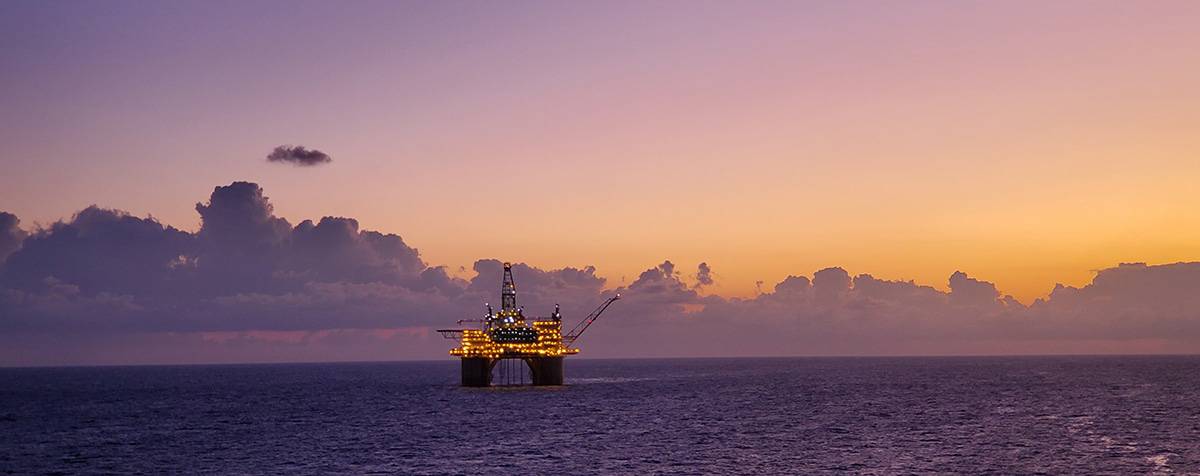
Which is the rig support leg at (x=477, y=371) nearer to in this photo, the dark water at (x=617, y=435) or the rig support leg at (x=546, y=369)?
the dark water at (x=617, y=435)

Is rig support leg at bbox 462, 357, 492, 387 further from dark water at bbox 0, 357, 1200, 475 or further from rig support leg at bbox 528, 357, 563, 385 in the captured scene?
rig support leg at bbox 528, 357, 563, 385

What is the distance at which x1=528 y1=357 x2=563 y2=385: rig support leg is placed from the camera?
586ft

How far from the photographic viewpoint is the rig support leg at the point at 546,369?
178 m

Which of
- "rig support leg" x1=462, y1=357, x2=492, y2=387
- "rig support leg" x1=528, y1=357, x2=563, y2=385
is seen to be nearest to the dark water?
"rig support leg" x1=528, y1=357, x2=563, y2=385

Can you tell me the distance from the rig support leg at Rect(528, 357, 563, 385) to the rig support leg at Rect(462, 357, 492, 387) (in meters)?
7.57

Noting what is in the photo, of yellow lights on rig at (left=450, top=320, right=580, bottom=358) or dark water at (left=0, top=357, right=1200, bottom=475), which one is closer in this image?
dark water at (left=0, top=357, right=1200, bottom=475)

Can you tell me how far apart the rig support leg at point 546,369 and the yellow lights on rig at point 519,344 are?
275 cm

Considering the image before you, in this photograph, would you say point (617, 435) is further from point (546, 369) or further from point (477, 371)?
point (477, 371)

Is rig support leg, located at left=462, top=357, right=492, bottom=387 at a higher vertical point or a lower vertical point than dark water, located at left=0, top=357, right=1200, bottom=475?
higher

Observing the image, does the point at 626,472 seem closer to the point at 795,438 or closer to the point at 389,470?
the point at 389,470

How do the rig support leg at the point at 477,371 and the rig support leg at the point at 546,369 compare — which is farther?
the rig support leg at the point at 477,371

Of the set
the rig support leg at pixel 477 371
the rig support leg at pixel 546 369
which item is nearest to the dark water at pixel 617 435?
the rig support leg at pixel 546 369

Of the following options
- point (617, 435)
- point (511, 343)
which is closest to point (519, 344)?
point (511, 343)

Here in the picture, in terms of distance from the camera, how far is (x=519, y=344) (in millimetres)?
171625
